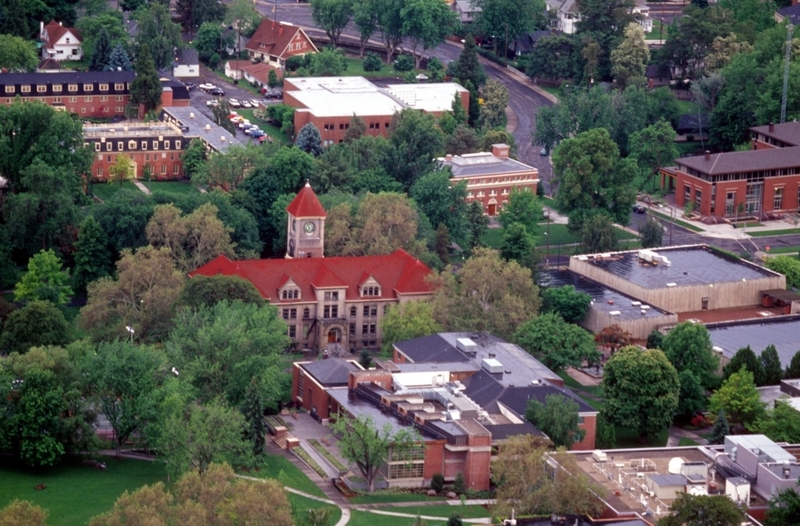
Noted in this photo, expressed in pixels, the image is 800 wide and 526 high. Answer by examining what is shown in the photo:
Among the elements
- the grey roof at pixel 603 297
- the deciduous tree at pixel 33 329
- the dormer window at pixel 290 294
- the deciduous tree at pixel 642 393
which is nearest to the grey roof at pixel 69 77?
the grey roof at pixel 603 297

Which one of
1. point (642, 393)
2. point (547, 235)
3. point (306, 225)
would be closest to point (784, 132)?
point (547, 235)

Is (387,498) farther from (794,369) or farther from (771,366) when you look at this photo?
(794,369)

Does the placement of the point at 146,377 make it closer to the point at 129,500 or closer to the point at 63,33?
the point at 129,500

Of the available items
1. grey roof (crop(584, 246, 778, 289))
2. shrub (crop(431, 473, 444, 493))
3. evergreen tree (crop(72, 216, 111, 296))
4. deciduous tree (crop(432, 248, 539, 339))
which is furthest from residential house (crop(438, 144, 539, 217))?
shrub (crop(431, 473, 444, 493))

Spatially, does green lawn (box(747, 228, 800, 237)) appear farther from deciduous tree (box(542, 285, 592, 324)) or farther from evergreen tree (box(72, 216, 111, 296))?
evergreen tree (box(72, 216, 111, 296))

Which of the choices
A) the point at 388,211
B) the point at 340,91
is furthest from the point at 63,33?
the point at 388,211

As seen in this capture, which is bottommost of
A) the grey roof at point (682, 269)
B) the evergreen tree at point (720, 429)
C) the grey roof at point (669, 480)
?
the evergreen tree at point (720, 429)

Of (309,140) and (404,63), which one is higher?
(404,63)

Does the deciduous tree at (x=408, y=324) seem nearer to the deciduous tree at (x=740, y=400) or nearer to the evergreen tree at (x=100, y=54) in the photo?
the deciduous tree at (x=740, y=400)
